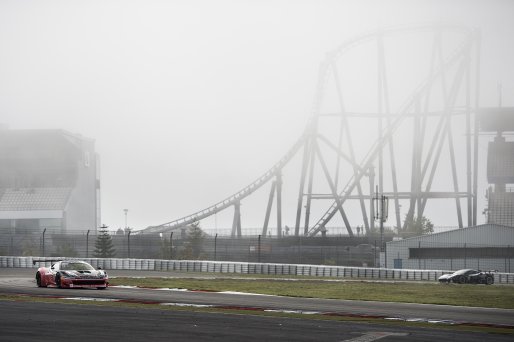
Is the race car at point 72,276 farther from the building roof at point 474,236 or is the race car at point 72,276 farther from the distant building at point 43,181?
the distant building at point 43,181

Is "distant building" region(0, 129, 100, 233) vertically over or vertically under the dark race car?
over

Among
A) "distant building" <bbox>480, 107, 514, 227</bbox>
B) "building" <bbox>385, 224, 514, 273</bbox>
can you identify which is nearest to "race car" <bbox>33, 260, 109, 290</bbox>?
"building" <bbox>385, 224, 514, 273</bbox>

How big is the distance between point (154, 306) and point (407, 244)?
152ft

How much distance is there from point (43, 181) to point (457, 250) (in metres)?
68.5

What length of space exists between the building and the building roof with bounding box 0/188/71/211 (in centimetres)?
6023

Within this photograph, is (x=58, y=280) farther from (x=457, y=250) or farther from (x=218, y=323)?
(x=457, y=250)

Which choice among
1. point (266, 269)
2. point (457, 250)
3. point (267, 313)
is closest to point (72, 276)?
point (267, 313)

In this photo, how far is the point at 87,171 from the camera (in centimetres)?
12694

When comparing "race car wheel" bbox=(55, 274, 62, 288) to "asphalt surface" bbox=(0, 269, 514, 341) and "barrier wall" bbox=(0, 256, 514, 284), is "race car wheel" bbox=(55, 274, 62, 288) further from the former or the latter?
"barrier wall" bbox=(0, 256, 514, 284)

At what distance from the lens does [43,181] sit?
120000mm

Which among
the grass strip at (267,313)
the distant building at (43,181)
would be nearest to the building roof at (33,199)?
the distant building at (43,181)

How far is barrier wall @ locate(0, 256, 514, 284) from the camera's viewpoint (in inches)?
2143

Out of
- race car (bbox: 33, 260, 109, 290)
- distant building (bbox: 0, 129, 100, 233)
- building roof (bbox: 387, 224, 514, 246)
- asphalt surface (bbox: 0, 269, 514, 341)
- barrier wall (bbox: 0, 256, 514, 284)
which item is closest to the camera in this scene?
asphalt surface (bbox: 0, 269, 514, 341)

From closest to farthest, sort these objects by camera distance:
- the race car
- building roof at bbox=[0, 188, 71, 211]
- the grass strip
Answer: the grass strip, the race car, building roof at bbox=[0, 188, 71, 211]
